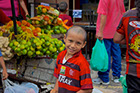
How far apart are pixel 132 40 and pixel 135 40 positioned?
1.2 inches

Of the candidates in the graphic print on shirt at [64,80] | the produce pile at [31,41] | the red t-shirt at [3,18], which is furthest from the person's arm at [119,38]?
the red t-shirt at [3,18]

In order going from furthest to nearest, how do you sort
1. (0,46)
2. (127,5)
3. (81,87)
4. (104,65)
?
(127,5) < (104,65) < (0,46) < (81,87)

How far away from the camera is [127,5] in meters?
8.98

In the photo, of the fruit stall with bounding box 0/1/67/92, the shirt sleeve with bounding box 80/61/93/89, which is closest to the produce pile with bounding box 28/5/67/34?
the fruit stall with bounding box 0/1/67/92

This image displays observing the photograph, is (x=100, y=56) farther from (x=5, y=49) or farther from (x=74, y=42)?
(x=74, y=42)

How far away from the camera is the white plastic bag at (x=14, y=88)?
8.86 feet

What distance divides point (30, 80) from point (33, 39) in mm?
590

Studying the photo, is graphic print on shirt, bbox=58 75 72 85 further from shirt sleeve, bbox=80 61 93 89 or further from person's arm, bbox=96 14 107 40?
person's arm, bbox=96 14 107 40

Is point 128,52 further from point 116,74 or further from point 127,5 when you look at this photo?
point 127,5

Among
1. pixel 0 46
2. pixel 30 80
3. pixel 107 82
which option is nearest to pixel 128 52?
pixel 30 80

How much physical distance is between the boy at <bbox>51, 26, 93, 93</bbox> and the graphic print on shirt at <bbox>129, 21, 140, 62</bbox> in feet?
1.67

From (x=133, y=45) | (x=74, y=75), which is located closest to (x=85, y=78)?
(x=74, y=75)

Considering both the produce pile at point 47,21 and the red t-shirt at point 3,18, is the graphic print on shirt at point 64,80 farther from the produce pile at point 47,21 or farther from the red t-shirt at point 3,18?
the red t-shirt at point 3,18

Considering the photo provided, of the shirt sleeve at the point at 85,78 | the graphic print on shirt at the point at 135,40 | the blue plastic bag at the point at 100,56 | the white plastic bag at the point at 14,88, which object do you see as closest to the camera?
the shirt sleeve at the point at 85,78
